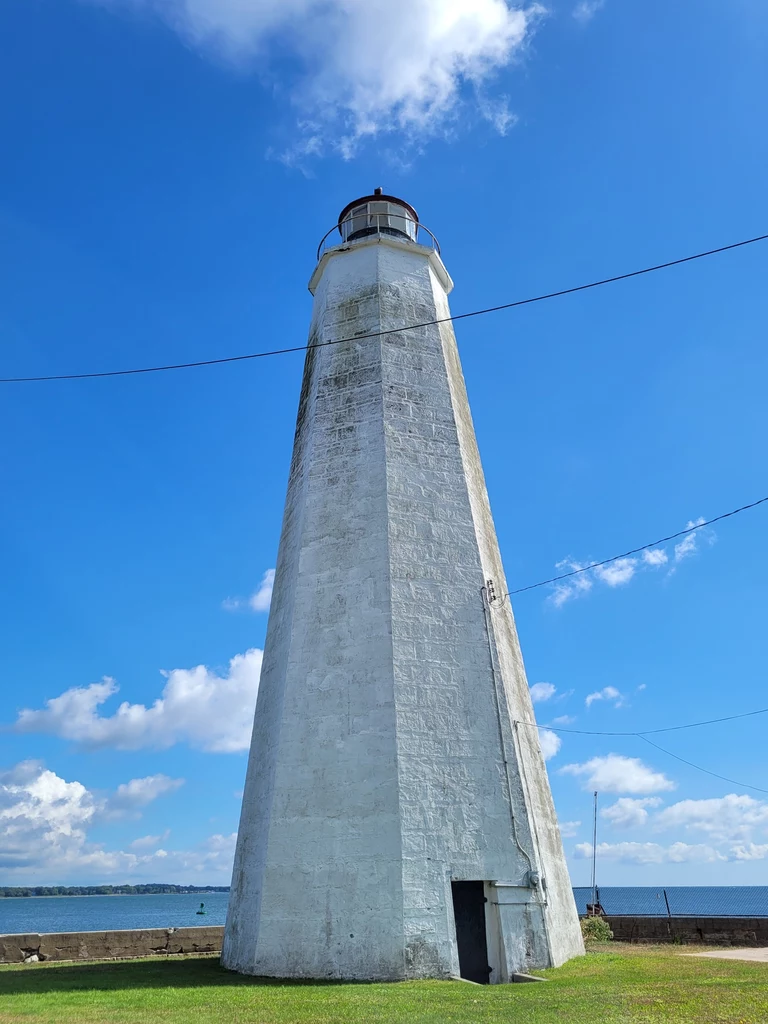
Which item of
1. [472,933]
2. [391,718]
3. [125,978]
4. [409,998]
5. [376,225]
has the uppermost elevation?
[376,225]

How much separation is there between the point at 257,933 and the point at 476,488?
8258 mm

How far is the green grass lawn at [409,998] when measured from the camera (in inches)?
298

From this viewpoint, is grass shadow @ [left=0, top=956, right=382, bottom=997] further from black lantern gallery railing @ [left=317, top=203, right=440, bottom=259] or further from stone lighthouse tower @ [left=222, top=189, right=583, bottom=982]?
black lantern gallery railing @ [left=317, top=203, right=440, bottom=259]

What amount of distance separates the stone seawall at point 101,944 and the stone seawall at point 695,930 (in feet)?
33.4

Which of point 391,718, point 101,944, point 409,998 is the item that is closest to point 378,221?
point 391,718

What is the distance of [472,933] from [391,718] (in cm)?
337

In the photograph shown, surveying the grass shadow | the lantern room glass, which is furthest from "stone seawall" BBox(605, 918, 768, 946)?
the lantern room glass

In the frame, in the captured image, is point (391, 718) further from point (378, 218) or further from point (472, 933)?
point (378, 218)

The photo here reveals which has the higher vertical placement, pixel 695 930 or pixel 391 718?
pixel 391 718

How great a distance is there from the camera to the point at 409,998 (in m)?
8.91

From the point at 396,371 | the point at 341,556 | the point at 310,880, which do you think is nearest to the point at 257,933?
the point at 310,880

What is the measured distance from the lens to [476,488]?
15000 millimetres

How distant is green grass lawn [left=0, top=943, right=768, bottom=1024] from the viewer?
7562 millimetres

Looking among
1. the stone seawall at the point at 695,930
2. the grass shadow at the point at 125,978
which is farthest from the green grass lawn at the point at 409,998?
the stone seawall at the point at 695,930
